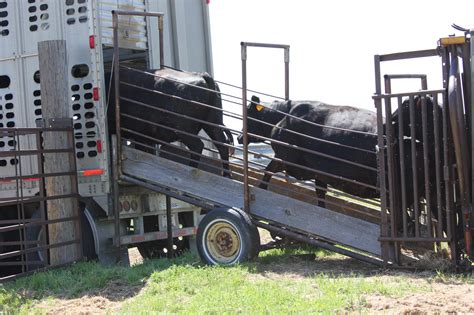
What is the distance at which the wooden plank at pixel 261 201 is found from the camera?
8.22 metres

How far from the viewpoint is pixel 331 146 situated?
29.2ft

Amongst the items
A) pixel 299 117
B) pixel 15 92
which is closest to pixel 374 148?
pixel 299 117

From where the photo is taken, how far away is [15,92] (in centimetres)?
1007

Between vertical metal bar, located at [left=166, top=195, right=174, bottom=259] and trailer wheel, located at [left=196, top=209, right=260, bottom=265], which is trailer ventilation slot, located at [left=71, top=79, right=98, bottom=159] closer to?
vertical metal bar, located at [left=166, top=195, right=174, bottom=259]

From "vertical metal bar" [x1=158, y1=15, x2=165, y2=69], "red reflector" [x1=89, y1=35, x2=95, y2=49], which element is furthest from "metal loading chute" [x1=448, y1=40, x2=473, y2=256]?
"red reflector" [x1=89, y1=35, x2=95, y2=49]

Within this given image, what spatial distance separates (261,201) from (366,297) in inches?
107

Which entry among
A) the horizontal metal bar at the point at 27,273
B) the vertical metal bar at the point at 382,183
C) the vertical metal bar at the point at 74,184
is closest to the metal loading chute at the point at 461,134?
the vertical metal bar at the point at 382,183

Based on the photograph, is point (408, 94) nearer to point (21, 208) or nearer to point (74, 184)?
point (74, 184)

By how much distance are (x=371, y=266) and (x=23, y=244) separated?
427cm

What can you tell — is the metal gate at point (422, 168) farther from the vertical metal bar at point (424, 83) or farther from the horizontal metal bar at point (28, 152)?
the horizontal metal bar at point (28, 152)

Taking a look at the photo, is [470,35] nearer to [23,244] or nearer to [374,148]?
[374,148]

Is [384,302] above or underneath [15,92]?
underneath

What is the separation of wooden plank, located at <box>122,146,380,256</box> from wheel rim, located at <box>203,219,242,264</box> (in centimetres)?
38

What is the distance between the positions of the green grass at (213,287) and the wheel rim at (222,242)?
9.2 inches
